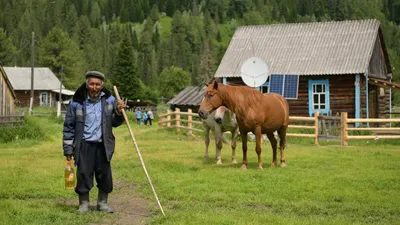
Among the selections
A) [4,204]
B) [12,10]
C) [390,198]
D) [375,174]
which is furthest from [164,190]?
[12,10]

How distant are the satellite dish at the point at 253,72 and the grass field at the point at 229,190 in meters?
5.31

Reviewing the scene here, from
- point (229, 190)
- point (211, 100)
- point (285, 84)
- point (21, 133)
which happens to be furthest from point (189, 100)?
point (229, 190)

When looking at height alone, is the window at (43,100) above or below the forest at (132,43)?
below

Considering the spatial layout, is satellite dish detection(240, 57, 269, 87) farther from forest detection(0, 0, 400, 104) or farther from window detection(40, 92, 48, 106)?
forest detection(0, 0, 400, 104)

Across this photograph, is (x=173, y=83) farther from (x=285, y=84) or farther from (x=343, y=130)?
(x=343, y=130)

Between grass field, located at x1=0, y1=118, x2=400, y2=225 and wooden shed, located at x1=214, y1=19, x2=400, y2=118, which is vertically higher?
wooden shed, located at x1=214, y1=19, x2=400, y2=118

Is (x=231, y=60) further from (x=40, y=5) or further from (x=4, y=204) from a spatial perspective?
(x=40, y=5)

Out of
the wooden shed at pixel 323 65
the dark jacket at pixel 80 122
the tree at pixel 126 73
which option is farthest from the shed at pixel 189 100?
the tree at pixel 126 73

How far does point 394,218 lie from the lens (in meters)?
7.37

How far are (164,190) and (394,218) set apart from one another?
4.00m

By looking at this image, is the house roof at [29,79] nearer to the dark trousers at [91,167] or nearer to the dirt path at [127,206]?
the dirt path at [127,206]

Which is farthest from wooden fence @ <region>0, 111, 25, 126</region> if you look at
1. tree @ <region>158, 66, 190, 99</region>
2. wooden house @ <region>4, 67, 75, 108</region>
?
tree @ <region>158, 66, 190, 99</region>

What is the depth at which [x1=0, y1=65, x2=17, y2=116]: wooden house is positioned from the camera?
82.5 ft

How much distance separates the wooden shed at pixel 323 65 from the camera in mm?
27500
